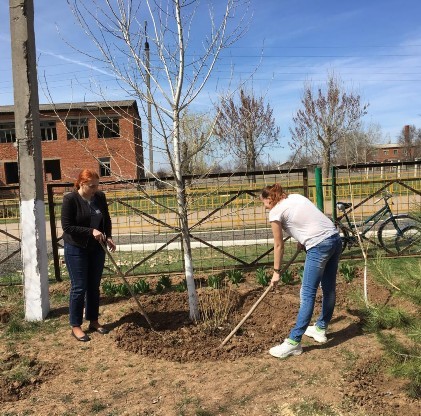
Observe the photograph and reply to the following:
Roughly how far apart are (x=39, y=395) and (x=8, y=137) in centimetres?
3224

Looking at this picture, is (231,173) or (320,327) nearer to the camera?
(320,327)

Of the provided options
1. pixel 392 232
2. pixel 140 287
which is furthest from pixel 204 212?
pixel 140 287

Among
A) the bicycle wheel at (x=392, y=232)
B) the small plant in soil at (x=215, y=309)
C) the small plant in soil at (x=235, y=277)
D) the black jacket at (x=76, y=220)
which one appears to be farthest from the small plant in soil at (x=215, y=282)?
the bicycle wheel at (x=392, y=232)

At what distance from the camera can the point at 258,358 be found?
11.4 ft

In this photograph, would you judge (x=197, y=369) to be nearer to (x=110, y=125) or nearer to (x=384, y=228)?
(x=110, y=125)

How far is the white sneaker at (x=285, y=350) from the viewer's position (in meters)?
Result: 3.43

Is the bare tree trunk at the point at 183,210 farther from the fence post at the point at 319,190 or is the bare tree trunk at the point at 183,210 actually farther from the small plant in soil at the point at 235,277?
the fence post at the point at 319,190

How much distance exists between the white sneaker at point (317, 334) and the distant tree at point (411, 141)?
55800 mm

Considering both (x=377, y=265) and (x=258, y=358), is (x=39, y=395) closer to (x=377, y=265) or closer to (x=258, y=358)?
(x=258, y=358)

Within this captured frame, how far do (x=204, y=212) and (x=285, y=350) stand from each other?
6131 millimetres

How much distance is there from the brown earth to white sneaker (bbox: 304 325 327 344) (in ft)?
0.18

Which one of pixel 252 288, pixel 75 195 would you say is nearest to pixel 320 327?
pixel 252 288

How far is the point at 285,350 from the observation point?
135 inches

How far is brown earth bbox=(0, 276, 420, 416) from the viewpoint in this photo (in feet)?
9.09
